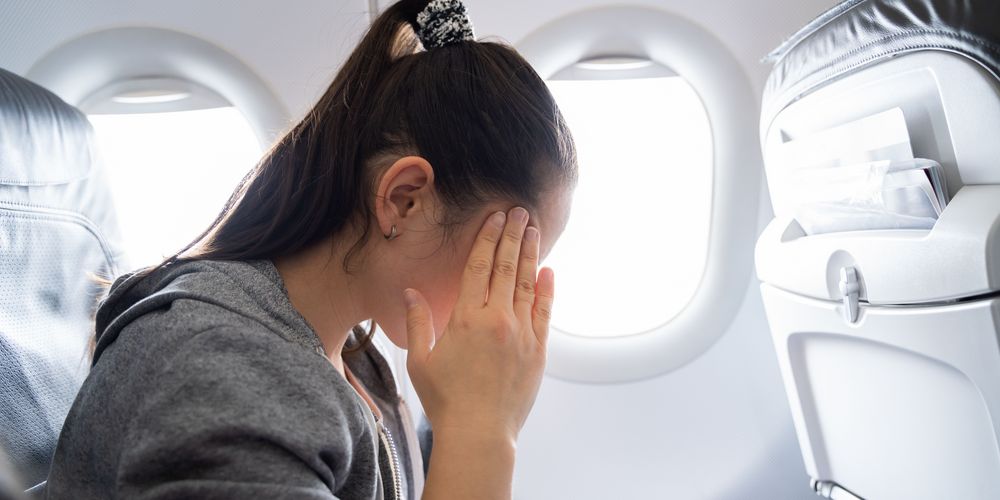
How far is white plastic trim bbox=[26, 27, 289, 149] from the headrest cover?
0.92 metres

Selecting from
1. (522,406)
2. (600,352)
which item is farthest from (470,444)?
(600,352)

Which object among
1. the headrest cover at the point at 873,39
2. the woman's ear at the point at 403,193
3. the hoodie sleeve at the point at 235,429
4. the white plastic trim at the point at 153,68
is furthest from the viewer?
the white plastic trim at the point at 153,68

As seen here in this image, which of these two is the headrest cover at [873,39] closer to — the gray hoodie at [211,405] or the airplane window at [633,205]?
the airplane window at [633,205]

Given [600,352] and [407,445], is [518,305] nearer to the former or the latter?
[407,445]

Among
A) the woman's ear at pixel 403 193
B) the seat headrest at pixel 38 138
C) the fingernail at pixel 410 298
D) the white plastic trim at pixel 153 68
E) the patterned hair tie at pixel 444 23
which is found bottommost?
the fingernail at pixel 410 298

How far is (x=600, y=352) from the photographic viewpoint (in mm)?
1707

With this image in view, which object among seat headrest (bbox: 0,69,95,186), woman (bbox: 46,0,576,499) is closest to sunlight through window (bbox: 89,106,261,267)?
seat headrest (bbox: 0,69,95,186)

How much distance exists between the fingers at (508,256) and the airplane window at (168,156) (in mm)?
775

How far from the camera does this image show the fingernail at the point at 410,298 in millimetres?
952

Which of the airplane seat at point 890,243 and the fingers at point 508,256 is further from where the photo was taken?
the fingers at point 508,256

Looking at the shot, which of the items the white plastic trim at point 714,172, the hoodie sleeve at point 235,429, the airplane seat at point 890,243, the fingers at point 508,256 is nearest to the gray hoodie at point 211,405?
the hoodie sleeve at point 235,429

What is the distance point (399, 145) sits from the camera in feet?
3.00

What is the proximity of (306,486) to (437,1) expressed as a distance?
24.0 inches

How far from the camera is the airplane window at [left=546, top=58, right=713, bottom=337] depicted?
167 cm
